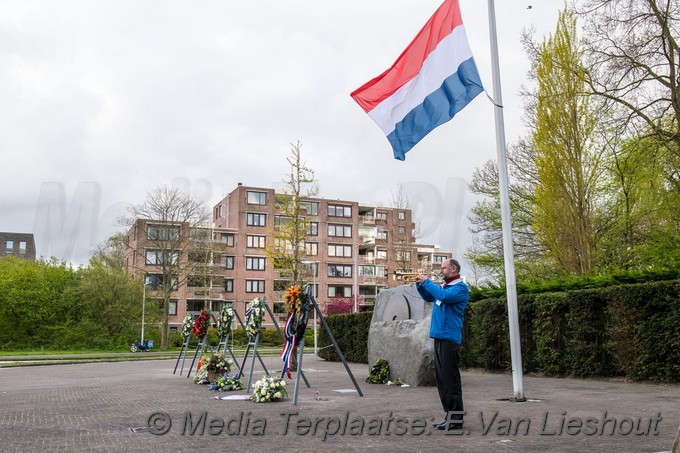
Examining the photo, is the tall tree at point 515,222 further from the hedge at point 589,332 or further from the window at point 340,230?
the window at point 340,230

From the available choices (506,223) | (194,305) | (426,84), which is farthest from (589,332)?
(194,305)

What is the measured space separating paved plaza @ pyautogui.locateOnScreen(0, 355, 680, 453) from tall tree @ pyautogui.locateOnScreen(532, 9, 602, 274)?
1203cm

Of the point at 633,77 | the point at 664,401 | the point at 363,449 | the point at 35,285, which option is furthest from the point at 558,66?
the point at 35,285

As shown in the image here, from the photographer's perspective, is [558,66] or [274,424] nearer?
[274,424]

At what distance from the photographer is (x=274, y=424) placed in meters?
8.18

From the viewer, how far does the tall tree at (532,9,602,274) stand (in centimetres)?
2441

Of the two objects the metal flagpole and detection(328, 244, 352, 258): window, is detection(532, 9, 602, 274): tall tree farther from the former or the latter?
detection(328, 244, 352, 258): window

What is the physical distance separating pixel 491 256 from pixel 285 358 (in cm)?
2506

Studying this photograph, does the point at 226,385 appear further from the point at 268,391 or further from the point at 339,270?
the point at 339,270

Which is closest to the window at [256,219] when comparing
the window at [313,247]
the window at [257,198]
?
the window at [257,198]

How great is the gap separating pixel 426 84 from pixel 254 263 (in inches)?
2807

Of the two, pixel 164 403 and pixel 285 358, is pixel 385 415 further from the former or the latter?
pixel 164 403

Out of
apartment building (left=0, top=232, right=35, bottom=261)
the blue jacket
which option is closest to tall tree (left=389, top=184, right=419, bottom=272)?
the blue jacket

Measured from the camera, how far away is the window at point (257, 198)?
82.1m
